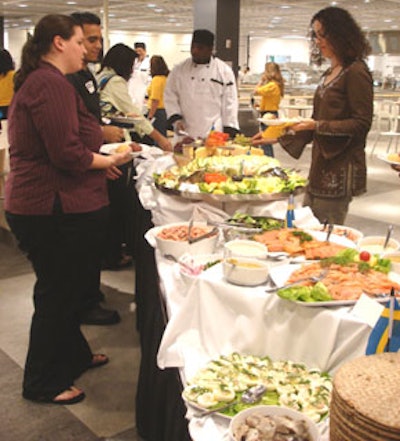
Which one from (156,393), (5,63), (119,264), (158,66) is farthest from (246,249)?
(158,66)

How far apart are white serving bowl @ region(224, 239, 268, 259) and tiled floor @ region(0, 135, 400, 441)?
873 mm

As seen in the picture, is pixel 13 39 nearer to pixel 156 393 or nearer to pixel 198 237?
pixel 198 237

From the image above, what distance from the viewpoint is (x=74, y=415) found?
2.41 m

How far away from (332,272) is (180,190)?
1.07m

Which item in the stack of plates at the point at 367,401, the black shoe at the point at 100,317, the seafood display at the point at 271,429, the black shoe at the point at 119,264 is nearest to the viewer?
the stack of plates at the point at 367,401

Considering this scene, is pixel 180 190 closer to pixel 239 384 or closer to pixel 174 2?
pixel 239 384

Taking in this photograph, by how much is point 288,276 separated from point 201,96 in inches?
122

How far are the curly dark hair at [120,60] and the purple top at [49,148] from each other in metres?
1.69

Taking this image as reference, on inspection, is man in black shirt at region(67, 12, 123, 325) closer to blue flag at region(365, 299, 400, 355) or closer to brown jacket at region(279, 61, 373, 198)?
brown jacket at region(279, 61, 373, 198)

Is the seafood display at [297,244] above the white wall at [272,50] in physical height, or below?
below

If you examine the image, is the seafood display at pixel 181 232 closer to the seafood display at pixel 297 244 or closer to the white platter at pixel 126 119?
the seafood display at pixel 297 244

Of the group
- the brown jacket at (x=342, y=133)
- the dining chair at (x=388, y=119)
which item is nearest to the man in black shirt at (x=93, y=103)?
the brown jacket at (x=342, y=133)

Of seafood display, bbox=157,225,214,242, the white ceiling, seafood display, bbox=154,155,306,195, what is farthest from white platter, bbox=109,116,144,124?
the white ceiling

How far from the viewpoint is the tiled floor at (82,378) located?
7.61ft
